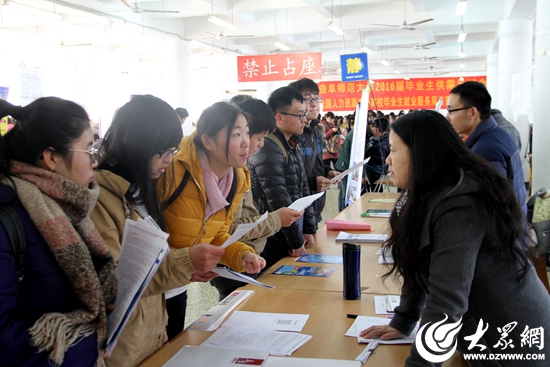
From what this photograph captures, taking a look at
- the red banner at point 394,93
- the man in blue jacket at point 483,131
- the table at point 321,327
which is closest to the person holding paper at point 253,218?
the table at point 321,327

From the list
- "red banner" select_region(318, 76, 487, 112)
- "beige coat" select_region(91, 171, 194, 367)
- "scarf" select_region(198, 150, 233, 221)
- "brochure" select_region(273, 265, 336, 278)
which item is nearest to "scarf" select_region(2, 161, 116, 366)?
"beige coat" select_region(91, 171, 194, 367)

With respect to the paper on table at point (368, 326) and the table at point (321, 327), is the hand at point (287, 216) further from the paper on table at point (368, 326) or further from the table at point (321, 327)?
the paper on table at point (368, 326)

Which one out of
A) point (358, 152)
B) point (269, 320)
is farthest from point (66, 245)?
point (358, 152)

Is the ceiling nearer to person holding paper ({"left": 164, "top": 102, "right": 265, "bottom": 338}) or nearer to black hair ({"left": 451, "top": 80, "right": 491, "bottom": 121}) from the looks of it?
black hair ({"left": 451, "top": 80, "right": 491, "bottom": 121})

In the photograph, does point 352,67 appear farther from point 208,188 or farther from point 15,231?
point 15,231

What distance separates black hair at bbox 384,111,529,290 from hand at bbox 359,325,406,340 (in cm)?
22

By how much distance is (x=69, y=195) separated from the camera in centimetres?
113

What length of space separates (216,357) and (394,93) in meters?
18.1

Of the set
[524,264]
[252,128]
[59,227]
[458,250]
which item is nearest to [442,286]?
[458,250]

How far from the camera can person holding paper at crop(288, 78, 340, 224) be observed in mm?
3184

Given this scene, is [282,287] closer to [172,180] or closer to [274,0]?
[172,180]

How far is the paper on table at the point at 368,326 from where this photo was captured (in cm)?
145

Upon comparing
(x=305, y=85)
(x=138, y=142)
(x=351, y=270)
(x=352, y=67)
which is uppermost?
(x=352, y=67)

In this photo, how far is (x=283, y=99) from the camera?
109 inches
